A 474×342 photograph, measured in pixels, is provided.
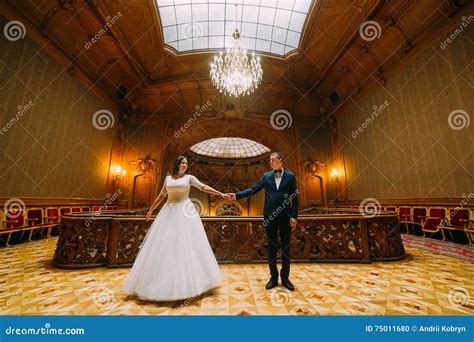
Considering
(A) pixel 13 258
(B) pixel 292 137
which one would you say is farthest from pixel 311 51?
(A) pixel 13 258

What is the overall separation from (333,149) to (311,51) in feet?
16.2

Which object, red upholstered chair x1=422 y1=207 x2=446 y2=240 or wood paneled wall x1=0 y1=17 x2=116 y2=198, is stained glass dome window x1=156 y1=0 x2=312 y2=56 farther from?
red upholstered chair x1=422 y1=207 x2=446 y2=240

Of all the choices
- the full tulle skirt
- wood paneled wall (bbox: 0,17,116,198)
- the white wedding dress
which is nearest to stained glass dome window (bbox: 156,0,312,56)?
wood paneled wall (bbox: 0,17,116,198)

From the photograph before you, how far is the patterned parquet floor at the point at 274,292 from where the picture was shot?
1924 millimetres

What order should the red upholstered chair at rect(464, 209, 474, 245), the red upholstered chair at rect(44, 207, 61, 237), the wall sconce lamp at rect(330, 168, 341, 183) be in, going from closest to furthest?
the red upholstered chair at rect(464, 209, 474, 245), the red upholstered chair at rect(44, 207, 61, 237), the wall sconce lamp at rect(330, 168, 341, 183)

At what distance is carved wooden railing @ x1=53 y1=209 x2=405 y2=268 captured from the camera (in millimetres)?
3391

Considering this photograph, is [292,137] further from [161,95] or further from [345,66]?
[161,95]

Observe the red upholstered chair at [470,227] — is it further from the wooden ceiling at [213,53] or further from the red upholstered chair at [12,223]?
the red upholstered chair at [12,223]

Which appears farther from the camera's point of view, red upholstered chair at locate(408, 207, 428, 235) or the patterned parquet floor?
red upholstered chair at locate(408, 207, 428, 235)

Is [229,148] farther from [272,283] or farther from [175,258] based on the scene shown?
[175,258]

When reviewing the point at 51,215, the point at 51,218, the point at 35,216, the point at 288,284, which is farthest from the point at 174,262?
the point at 51,215

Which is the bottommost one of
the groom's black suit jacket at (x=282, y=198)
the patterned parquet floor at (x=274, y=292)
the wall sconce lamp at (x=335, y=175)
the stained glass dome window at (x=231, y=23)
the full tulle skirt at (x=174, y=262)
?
the patterned parquet floor at (x=274, y=292)

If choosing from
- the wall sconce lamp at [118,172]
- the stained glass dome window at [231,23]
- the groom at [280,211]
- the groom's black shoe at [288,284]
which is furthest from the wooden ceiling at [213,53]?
the groom's black shoe at [288,284]

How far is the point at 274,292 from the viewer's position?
2314mm
